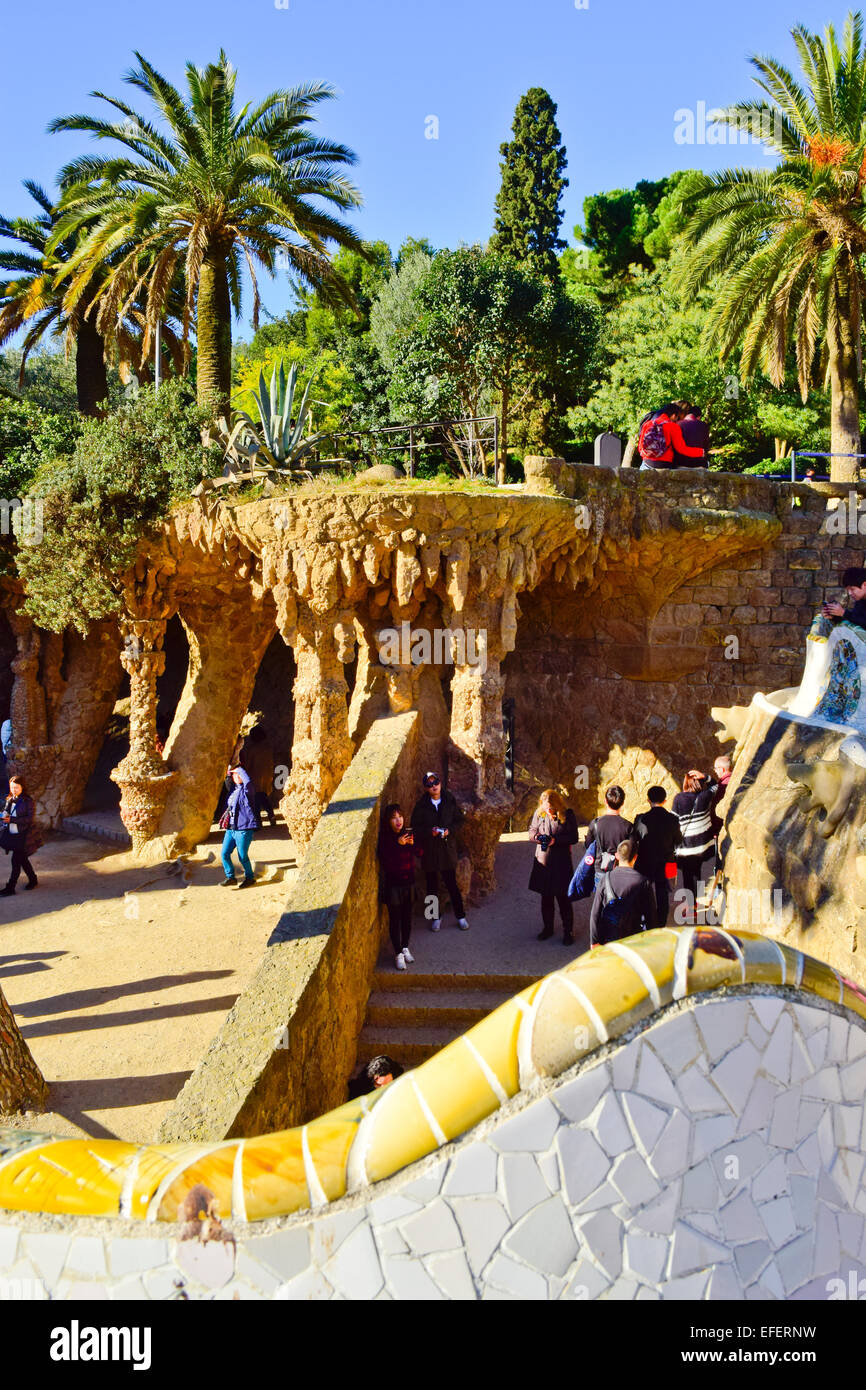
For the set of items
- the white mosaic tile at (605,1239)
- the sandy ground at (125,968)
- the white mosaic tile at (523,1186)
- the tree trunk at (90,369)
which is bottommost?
the sandy ground at (125,968)

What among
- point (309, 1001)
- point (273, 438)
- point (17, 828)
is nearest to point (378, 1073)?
point (309, 1001)

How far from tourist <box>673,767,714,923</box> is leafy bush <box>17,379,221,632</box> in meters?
8.32

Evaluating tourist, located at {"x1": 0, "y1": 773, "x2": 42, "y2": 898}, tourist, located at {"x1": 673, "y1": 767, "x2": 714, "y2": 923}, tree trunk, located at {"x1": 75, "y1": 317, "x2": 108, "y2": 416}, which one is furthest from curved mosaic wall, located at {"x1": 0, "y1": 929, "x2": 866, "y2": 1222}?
tree trunk, located at {"x1": 75, "y1": 317, "x2": 108, "y2": 416}

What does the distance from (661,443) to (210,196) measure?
7448mm

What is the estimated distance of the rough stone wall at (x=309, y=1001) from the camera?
5.23m

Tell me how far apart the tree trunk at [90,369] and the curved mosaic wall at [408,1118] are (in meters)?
18.2


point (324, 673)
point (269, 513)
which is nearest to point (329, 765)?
point (324, 673)

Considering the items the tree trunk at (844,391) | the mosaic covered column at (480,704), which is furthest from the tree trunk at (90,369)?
the tree trunk at (844,391)

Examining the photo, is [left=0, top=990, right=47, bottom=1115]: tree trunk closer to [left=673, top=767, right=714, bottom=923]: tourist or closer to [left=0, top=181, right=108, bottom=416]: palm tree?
[left=673, top=767, right=714, bottom=923]: tourist

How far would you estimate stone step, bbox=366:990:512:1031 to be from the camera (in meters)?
7.62

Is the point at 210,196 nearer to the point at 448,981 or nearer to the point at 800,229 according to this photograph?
the point at 800,229

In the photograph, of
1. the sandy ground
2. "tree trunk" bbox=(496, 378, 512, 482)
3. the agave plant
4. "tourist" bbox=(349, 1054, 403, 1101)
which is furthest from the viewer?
"tree trunk" bbox=(496, 378, 512, 482)

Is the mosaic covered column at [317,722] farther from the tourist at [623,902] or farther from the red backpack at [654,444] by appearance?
the tourist at [623,902]

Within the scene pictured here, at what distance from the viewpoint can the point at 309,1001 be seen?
5973 millimetres
